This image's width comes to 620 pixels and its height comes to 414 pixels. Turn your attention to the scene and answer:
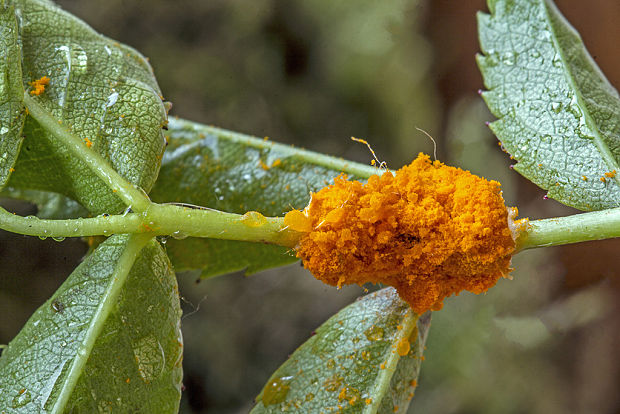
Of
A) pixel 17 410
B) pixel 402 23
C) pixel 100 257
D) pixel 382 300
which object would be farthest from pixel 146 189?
pixel 402 23

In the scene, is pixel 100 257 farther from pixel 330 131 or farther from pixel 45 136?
pixel 330 131

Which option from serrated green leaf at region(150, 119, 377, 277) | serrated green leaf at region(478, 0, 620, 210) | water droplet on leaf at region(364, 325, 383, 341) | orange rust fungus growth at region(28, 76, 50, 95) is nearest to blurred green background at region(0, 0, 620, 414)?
serrated green leaf at region(150, 119, 377, 277)

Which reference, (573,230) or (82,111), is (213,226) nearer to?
(82,111)

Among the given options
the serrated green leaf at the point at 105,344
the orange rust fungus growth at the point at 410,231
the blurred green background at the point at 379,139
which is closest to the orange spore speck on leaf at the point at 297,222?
the orange rust fungus growth at the point at 410,231

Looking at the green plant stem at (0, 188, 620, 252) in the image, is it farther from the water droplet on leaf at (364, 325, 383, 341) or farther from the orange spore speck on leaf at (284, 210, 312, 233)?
the water droplet on leaf at (364, 325, 383, 341)

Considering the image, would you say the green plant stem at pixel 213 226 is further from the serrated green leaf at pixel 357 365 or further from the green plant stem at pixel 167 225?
the serrated green leaf at pixel 357 365
